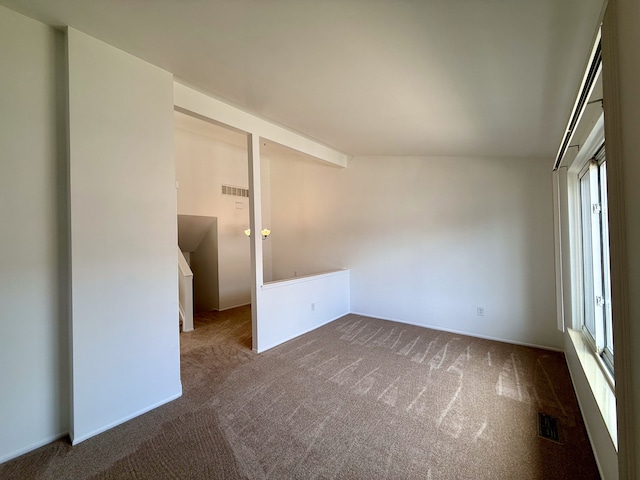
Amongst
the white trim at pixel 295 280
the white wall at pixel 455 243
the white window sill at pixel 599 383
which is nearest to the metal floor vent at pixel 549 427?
the white window sill at pixel 599 383

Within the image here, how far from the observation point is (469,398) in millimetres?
2301

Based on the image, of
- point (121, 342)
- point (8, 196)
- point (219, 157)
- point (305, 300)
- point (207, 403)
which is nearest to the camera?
point (8, 196)

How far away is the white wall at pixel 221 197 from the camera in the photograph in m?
4.79

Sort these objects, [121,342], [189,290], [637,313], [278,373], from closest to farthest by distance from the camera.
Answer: [637,313], [121,342], [278,373], [189,290]

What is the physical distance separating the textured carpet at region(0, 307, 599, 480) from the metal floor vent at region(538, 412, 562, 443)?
0.11ft

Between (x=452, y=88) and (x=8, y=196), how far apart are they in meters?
2.95

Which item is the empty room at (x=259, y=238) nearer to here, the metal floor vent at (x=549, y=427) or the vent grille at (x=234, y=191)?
the metal floor vent at (x=549, y=427)

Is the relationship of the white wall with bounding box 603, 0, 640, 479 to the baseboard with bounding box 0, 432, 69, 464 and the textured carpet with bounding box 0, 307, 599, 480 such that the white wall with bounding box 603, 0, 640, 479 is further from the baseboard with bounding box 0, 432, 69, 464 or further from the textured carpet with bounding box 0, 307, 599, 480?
the baseboard with bounding box 0, 432, 69, 464

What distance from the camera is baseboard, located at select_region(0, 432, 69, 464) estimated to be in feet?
5.57

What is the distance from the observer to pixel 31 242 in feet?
5.84

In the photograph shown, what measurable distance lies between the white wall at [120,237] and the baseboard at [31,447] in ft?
0.57

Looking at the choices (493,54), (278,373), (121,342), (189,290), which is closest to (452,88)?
(493,54)

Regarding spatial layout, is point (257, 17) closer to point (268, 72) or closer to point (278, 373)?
point (268, 72)

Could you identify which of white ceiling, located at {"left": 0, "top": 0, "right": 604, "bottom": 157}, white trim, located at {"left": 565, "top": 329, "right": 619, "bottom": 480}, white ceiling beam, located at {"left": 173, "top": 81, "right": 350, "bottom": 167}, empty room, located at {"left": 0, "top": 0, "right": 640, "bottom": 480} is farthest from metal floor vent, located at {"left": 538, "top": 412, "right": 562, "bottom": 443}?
white ceiling beam, located at {"left": 173, "top": 81, "right": 350, "bottom": 167}
